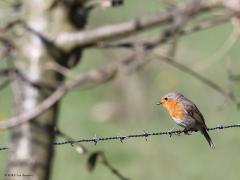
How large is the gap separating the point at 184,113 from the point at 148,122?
29.6 ft

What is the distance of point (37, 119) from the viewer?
19.3 ft

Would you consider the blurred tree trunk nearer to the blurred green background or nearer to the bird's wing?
the bird's wing

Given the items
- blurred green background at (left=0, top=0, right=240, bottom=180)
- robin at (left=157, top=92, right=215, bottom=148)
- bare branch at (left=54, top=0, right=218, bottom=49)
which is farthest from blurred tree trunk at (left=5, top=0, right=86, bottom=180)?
blurred green background at (left=0, top=0, right=240, bottom=180)

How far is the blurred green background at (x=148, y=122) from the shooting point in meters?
15.6

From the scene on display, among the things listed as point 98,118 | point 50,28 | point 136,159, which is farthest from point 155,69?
point 50,28

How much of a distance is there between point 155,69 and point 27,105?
44.3ft

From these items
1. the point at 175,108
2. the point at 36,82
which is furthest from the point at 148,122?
the point at 36,82

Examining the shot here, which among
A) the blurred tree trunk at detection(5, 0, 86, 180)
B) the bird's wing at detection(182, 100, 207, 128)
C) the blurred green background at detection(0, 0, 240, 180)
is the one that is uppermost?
the blurred green background at detection(0, 0, 240, 180)

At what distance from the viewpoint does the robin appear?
27.8 feet

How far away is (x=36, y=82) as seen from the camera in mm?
5824

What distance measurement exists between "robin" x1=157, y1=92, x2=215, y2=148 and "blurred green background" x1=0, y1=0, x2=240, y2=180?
4880mm

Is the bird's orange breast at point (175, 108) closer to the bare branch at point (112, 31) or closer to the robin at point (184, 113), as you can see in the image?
the robin at point (184, 113)

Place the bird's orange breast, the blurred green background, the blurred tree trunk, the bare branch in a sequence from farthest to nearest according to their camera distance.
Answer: the blurred green background, the bird's orange breast, the blurred tree trunk, the bare branch

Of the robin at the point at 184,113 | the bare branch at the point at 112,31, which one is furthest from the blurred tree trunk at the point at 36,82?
the robin at the point at 184,113
